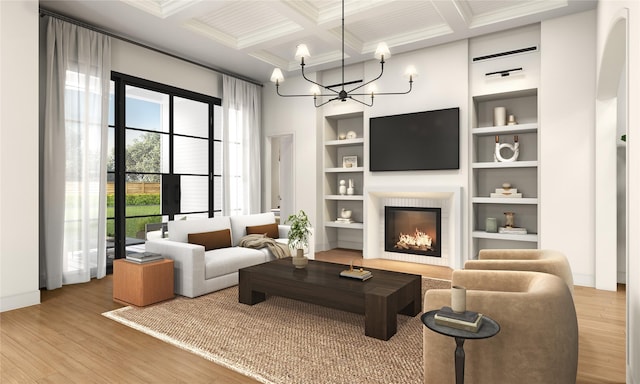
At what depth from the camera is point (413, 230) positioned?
560cm

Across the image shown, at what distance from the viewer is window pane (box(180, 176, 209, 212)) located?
572 centimetres

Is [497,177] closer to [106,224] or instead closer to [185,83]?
[185,83]

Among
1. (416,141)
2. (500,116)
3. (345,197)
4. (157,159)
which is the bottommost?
(345,197)

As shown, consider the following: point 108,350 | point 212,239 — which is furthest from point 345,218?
point 108,350

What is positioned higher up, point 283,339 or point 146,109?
point 146,109

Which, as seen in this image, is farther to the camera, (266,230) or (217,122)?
(217,122)

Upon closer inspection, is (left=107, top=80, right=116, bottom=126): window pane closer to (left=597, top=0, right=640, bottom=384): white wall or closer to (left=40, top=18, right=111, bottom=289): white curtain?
(left=40, top=18, right=111, bottom=289): white curtain

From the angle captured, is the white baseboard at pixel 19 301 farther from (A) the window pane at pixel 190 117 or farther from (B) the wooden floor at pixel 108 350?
(A) the window pane at pixel 190 117

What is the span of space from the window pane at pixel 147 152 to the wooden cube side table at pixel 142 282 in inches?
73.4

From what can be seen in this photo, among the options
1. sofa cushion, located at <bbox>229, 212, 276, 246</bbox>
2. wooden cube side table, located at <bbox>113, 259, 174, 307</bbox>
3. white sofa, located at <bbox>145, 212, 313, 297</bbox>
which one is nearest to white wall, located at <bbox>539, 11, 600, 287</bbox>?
white sofa, located at <bbox>145, 212, 313, 297</bbox>

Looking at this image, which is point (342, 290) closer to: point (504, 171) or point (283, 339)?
point (283, 339)

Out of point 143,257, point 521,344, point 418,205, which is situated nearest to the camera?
point 521,344

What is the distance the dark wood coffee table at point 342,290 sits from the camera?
273 cm

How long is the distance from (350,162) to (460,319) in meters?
4.87
